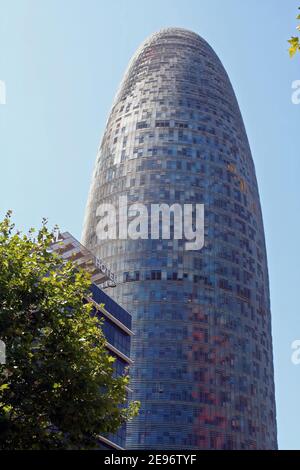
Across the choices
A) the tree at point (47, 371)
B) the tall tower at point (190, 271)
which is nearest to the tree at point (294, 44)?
the tree at point (47, 371)

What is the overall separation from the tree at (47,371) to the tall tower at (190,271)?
110820mm

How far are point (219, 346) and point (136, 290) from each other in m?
22.3

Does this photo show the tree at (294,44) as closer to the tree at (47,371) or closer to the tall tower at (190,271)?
the tree at (47,371)

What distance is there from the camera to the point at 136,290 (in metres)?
165

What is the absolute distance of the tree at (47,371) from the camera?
37094mm

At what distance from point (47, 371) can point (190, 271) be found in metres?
130

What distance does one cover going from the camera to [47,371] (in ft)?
123

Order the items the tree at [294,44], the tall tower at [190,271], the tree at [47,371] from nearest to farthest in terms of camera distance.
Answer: the tree at [294,44] < the tree at [47,371] < the tall tower at [190,271]

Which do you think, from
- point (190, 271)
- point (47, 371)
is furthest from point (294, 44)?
point (190, 271)

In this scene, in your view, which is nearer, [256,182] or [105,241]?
[105,241]

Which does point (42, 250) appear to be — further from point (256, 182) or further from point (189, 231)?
point (256, 182)
